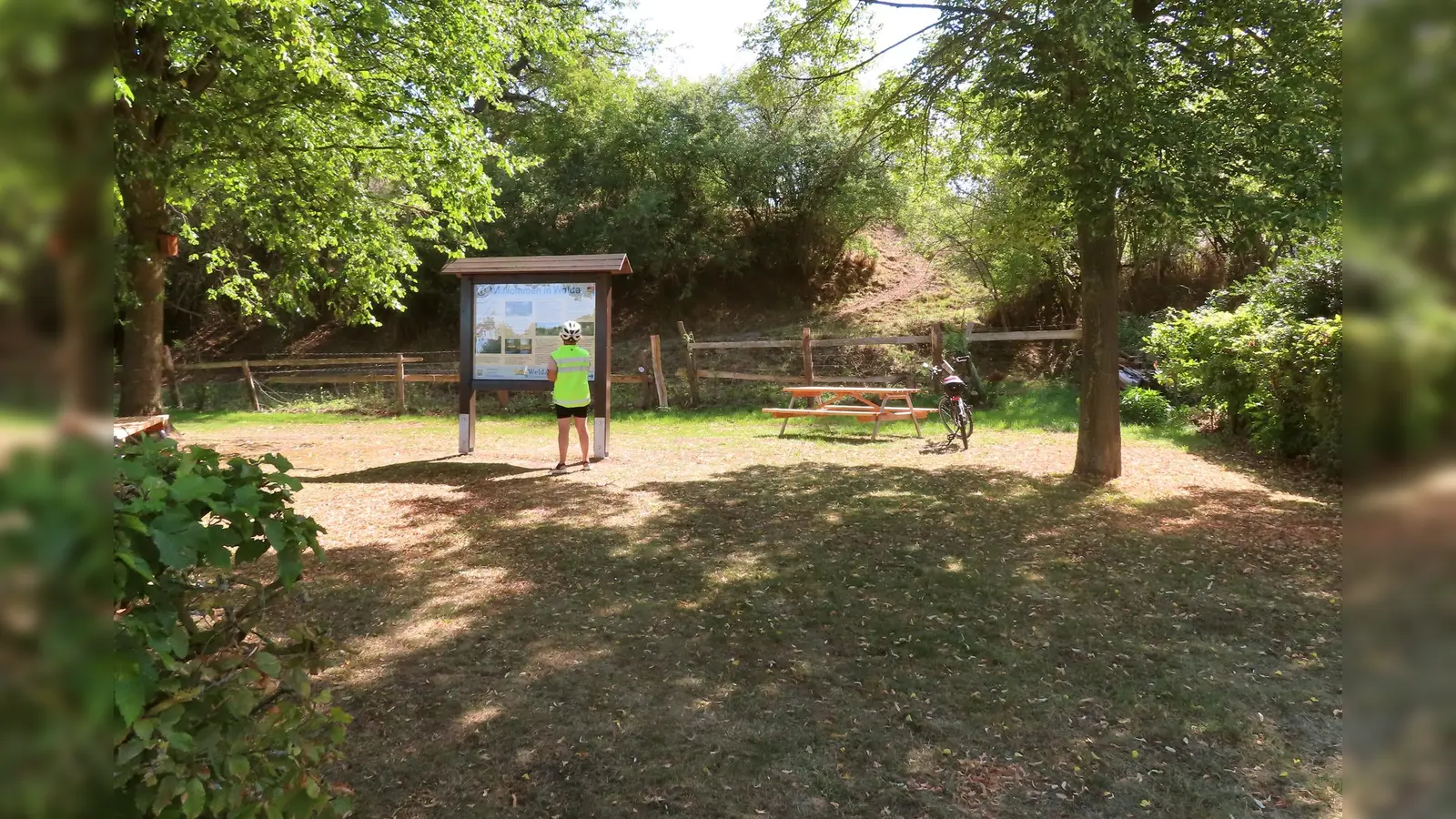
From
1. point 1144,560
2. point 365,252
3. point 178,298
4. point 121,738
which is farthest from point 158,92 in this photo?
point 178,298

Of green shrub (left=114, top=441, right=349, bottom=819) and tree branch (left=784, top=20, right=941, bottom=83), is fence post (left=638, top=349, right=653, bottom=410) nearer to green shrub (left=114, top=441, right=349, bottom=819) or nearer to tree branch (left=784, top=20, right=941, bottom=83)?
tree branch (left=784, top=20, right=941, bottom=83)

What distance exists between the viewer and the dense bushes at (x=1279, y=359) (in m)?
8.01

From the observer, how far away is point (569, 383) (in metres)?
8.84

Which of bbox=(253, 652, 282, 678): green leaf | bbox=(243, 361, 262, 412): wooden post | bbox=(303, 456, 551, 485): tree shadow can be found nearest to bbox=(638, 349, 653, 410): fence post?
bbox=(303, 456, 551, 485): tree shadow

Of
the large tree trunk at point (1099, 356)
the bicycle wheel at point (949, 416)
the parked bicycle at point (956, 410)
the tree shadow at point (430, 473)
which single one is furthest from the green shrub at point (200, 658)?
the bicycle wheel at point (949, 416)

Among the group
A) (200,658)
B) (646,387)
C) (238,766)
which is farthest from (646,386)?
(238,766)

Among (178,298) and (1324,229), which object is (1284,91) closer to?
(1324,229)

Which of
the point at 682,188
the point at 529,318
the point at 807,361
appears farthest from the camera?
the point at 682,188

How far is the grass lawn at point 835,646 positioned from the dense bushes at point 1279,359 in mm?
983

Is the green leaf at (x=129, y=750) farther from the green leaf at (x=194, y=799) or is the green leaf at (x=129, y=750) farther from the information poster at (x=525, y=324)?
the information poster at (x=525, y=324)

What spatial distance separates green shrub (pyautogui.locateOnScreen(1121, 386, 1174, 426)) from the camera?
12.8 metres

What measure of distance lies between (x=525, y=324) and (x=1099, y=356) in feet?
20.7

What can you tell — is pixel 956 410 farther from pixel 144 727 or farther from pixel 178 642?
pixel 144 727

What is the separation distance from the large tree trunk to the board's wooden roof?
4964mm
